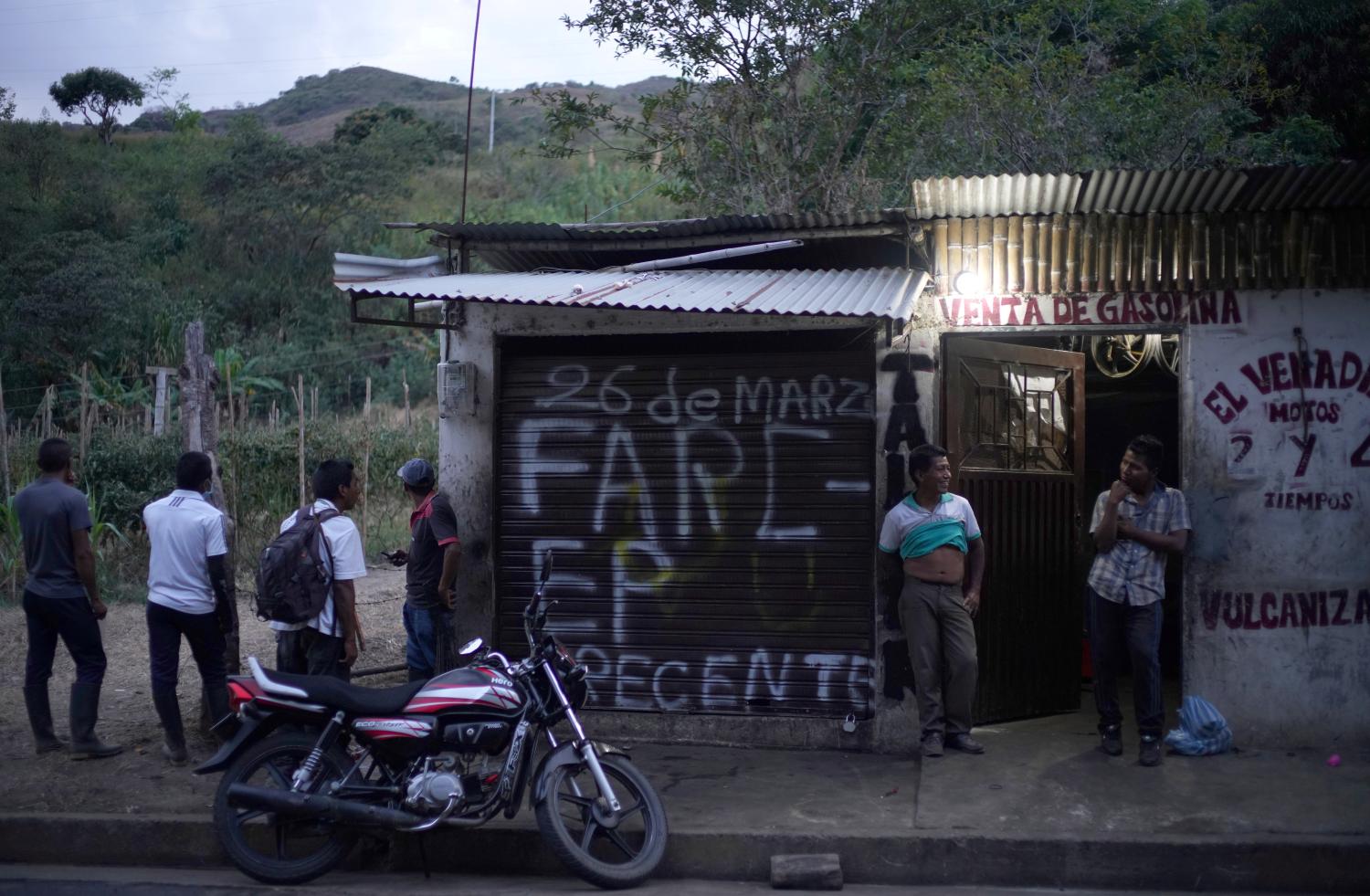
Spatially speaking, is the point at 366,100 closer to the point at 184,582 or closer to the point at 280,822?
the point at 184,582

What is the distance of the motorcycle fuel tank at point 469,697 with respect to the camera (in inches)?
205

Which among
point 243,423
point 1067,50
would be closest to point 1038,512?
point 1067,50

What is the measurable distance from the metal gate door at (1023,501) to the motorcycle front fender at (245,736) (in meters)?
3.97

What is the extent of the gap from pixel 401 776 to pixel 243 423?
42.0 feet

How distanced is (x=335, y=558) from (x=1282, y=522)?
5.12 metres

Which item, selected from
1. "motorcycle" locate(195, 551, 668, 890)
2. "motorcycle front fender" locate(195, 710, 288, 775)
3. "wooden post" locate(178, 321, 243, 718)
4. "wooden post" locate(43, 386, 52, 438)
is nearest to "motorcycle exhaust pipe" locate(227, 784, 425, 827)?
"motorcycle" locate(195, 551, 668, 890)

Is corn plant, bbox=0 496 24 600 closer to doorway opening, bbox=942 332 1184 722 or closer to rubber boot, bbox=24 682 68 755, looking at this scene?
rubber boot, bbox=24 682 68 755

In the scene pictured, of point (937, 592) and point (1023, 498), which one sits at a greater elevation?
point (1023, 498)

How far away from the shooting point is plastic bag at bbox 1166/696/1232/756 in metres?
6.43

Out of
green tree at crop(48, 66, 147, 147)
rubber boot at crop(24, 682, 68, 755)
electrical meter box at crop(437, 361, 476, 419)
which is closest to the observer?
rubber boot at crop(24, 682, 68, 755)

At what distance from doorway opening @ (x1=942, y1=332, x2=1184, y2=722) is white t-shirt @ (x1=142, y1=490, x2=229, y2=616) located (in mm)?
4140

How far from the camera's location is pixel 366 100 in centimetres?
8225

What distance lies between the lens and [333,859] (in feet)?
17.3

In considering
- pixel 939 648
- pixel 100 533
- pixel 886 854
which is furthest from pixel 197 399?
pixel 100 533
